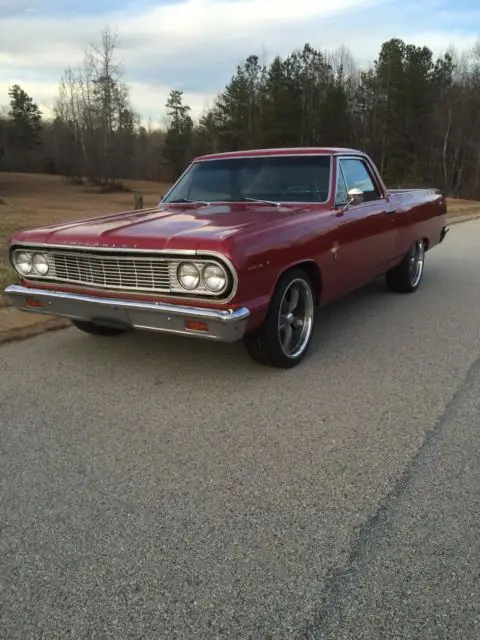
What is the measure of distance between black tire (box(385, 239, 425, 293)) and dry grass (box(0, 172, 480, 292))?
4658 millimetres

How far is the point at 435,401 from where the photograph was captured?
3795mm

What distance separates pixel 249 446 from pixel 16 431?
1375mm

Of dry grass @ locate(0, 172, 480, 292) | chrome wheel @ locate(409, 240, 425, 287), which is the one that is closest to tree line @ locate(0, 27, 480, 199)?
dry grass @ locate(0, 172, 480, 292)

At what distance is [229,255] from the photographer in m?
3.54

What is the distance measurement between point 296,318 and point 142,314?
4.27 feet

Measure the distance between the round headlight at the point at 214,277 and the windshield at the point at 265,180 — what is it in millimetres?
1655

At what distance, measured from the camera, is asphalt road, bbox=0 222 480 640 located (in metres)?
2.03

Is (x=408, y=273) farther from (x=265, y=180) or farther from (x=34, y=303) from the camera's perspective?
(x=34, y=303)

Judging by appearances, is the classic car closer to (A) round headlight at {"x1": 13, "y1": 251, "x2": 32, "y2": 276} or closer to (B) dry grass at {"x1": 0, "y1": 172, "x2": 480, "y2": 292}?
(A) round headlight at {"x1": 13, "y1": 251, "x2": 32, "y2": 276}

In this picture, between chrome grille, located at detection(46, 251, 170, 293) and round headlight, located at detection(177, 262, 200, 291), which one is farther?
chrome grille, located at detection(46, 251, 170, 293)

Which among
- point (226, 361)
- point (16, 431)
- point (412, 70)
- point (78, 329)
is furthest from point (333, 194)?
point (412, 70)

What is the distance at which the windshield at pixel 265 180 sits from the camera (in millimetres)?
5074

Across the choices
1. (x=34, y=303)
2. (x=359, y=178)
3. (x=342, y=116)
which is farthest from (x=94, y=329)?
(x=342, y=116)

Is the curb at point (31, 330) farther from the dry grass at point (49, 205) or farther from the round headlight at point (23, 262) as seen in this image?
the dry grass at point (49, 205)
